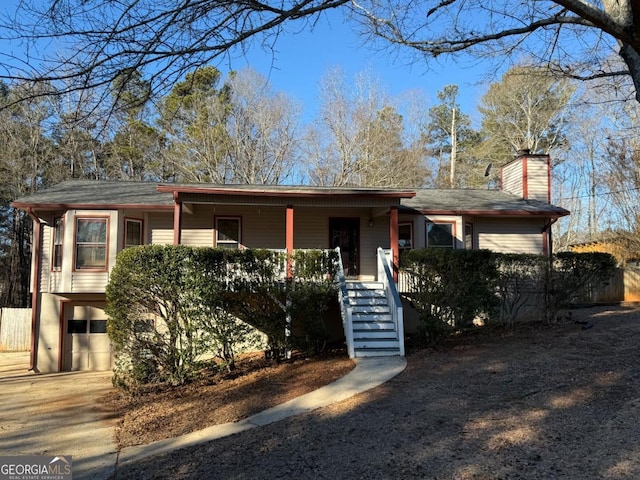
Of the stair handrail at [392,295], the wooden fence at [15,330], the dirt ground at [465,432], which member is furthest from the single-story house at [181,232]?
the dirt ground at [465,432]

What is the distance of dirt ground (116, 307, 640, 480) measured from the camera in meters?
4.10

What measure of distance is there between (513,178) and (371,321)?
981 cm

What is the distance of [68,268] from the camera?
13.4 metres

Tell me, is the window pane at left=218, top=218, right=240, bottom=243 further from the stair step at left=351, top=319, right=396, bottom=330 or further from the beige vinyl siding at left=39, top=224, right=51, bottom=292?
the stair step at left=351, top=319, right=396, bottom=330

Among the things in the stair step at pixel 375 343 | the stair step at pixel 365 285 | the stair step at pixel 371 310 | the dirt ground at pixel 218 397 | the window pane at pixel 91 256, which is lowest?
the dirt ground at pixel 218 397

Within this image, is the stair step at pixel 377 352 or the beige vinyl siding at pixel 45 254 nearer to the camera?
the stair step at pixel 377 352

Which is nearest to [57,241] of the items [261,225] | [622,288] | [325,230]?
[261,225]

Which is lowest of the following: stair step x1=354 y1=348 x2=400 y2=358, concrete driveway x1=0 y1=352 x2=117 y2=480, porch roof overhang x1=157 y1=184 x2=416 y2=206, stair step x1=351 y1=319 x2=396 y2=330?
concrete driveway x1=0 y1=352 x2=117 y2=480

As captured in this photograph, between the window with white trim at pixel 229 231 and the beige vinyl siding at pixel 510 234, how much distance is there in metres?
7.26

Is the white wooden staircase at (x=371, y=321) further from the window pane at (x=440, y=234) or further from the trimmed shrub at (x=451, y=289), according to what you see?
the window pane at (x=440, y=234)

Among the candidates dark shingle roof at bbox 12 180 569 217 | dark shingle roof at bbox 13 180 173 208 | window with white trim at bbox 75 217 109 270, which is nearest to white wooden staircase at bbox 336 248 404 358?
dark shingle roof at bbox 12 180 569 217

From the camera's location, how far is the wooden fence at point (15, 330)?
19.5 m

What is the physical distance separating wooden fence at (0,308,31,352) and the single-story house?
19.6 ft

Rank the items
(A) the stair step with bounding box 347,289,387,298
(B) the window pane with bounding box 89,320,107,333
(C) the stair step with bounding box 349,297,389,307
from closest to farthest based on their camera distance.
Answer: (C) the stair step with bounding box 349,297,389,307 < (A) the stair step with bounding box 347,289,387,298 < (B) the window pane with bounding box 89,320,107,333
